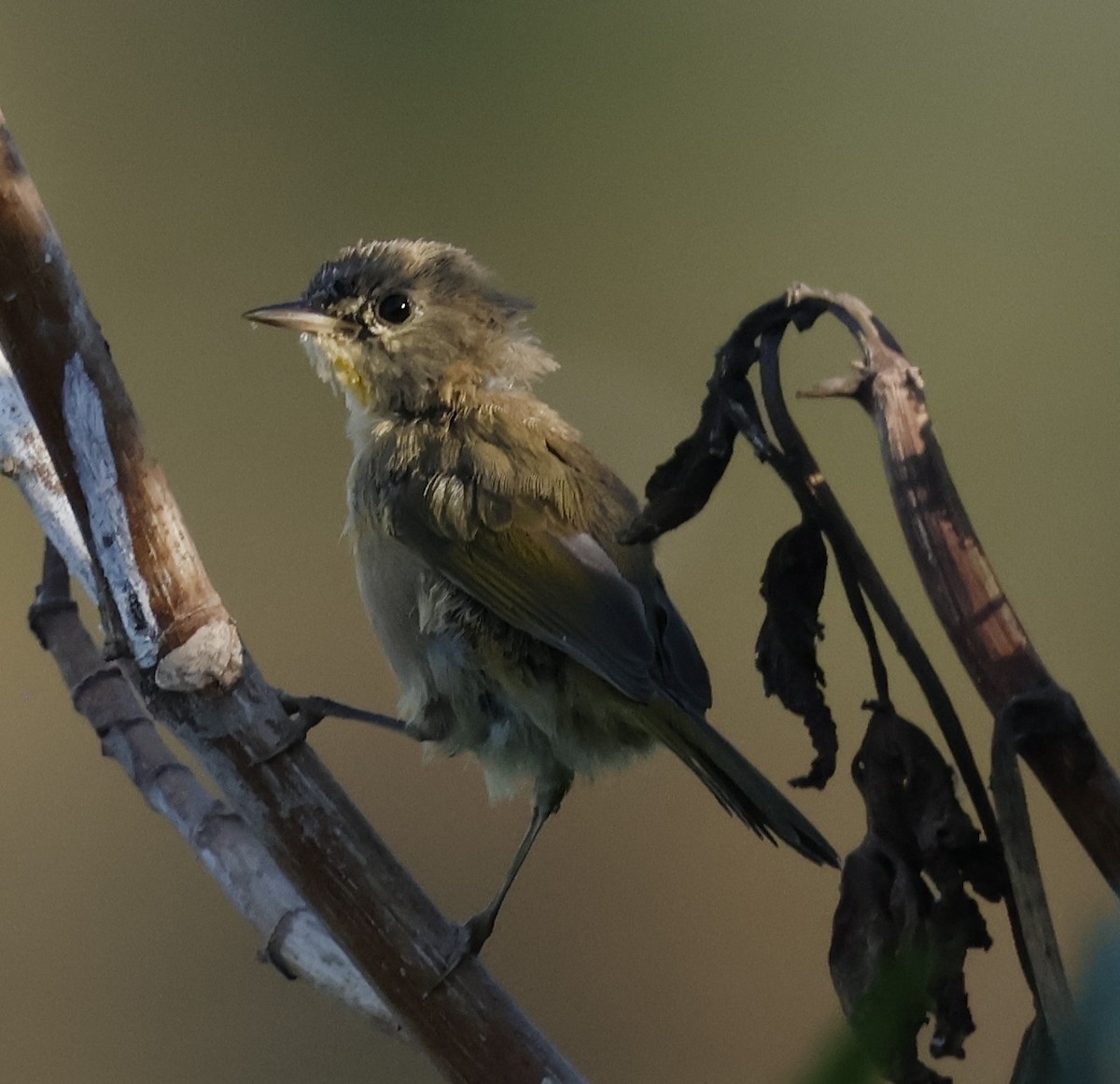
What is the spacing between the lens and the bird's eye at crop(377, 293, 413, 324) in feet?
6.30

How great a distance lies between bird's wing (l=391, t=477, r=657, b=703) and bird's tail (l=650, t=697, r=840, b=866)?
59 mm

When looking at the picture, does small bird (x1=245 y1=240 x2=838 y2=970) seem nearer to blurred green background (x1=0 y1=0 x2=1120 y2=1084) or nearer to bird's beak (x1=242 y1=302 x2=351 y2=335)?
bird's beak (x1=242 y1=302 x2=351 y2=335)

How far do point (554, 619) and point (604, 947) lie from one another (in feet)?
4.50

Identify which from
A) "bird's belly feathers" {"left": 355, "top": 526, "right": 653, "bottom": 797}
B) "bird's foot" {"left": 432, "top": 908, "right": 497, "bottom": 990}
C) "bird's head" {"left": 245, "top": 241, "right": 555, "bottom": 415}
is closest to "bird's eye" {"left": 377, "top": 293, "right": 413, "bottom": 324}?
"bird's head" {"left": 245, "top": 241, "right": 555, "bottom": 415}

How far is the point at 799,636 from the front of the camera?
2.86 feet

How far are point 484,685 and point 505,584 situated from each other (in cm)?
12

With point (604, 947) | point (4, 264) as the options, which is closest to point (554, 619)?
point (4, 264)

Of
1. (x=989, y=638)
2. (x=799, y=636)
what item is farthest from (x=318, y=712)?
(x=989, y=638)

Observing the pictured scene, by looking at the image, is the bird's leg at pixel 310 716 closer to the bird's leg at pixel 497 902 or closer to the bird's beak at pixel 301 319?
the bird's leg at pixel 497 902

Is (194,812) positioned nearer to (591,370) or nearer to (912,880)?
(912,880)

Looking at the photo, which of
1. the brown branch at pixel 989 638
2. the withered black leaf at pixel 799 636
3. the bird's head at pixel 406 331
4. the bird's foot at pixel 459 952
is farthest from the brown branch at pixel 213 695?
the bird's head at pixel 406 331

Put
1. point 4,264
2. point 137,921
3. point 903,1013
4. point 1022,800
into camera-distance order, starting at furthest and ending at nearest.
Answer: point 137,921 < point 4,264 < point 1022,800 < point 903,1013

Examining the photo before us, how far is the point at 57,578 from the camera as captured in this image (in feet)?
5.21

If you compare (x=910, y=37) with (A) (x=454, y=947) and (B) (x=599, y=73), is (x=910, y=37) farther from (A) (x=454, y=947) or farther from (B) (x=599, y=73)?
(A) (x=454, y=947)
